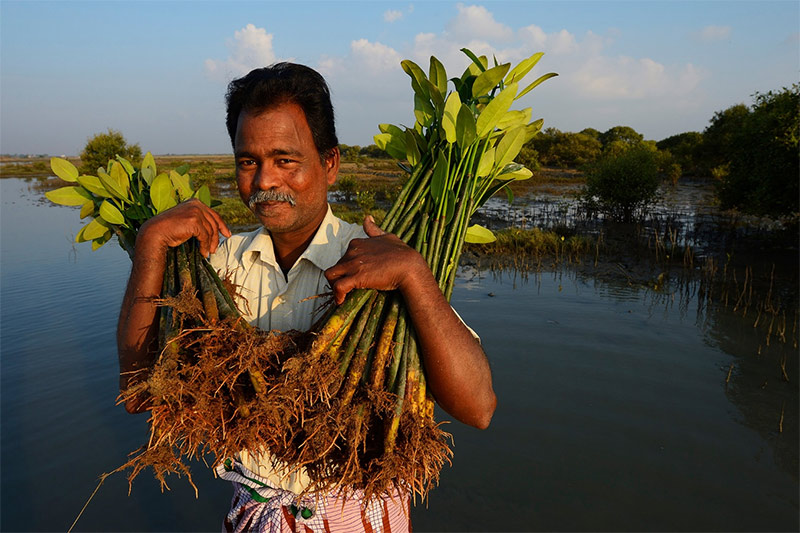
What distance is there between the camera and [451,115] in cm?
154

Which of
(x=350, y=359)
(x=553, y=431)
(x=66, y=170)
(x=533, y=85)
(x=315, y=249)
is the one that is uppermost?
(x=533, y=85)

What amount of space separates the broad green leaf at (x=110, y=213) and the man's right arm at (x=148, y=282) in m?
0.34

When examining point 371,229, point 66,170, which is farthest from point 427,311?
point 66,170

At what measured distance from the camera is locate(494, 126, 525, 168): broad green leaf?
1.60 meters

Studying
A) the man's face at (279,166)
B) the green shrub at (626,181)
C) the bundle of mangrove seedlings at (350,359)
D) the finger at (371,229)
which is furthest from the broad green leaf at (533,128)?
the green shrub at (626,181)

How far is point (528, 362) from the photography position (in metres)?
6.21

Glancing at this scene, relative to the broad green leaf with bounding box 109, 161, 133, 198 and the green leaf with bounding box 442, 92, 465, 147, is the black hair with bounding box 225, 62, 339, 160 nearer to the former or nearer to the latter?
the broad green leaf with bounding box 109, 161, 133, 198

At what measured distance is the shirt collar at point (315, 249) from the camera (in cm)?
184

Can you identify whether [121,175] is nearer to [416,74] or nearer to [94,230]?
[94,230]

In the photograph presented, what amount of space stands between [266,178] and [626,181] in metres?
16.9

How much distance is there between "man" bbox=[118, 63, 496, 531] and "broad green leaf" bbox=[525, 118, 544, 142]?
713mm

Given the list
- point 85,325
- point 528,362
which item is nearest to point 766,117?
point 528,362

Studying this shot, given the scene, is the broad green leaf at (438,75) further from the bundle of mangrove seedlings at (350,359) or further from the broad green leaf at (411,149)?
the broad green leaf at (411,149)

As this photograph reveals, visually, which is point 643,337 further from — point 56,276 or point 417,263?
point 56,276
